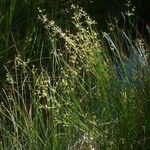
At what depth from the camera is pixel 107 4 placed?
2854mm

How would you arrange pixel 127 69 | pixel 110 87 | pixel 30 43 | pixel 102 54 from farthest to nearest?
pixel 30 43
pixel 102 54
pixel 127 69
pixel 110 87

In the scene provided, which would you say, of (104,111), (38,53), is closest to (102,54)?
(104,111)

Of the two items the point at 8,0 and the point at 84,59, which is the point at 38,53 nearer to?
the point at 8,0

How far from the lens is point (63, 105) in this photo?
72.4 inches

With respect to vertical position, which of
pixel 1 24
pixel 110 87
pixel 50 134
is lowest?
pixel 50 134

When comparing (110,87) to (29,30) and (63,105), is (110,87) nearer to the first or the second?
(63,105)

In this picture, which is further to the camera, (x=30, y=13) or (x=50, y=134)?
(x=30, y=13)

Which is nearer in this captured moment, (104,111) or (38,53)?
(104,111)

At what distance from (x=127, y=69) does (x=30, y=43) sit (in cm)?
75

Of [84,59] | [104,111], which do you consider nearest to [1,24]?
[84,59]

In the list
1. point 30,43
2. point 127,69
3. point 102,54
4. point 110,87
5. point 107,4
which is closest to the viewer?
point 110,87

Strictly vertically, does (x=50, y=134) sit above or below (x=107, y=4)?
below

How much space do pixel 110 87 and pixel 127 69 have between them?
15 centimetres

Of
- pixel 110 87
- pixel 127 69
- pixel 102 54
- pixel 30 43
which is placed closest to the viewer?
pixel 110 87
